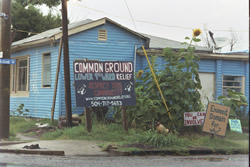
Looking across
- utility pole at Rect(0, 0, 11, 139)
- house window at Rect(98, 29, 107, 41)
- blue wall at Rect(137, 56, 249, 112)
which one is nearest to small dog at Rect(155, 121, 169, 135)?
utility pole at Rect(0, 0, 11, 139)

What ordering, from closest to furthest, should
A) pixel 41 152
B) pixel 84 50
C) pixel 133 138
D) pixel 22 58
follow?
pixel 41 152
pixel 133 138
pixel 84 50
pixel 22 58

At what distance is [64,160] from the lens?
775cm

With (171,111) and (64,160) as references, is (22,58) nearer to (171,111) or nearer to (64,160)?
(171,111)

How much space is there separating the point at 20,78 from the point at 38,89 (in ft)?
7.00

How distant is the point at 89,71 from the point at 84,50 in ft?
14.3

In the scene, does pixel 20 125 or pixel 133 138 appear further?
pixel 20 125

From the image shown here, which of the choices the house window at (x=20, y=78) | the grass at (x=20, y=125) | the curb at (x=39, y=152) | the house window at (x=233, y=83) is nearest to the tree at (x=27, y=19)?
the house window at (x=20, y=78)

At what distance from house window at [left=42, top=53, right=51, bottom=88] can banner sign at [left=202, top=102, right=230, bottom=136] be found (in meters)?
7.98

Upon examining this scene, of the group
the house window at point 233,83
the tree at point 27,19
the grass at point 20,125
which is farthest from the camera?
the tree at point 27,19

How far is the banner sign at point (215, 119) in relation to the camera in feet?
33.3

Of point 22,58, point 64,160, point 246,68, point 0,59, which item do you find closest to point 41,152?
point 64,160

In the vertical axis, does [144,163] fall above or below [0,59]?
below

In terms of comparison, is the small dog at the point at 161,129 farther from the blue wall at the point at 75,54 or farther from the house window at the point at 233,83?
the house window at the point at 233,83

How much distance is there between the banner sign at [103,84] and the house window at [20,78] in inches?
267
